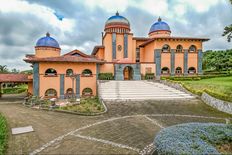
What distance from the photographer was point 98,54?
39.9m

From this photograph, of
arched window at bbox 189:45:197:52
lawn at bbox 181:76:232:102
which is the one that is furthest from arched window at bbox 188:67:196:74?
lawn at bbox 181:76:232:102

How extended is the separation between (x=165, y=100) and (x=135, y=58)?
802 inches

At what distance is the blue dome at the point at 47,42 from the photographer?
3403 centimetres

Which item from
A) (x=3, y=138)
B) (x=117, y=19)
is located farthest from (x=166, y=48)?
(x=3, y=138)

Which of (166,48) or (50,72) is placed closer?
(50,72)

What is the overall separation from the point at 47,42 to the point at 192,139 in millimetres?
32253

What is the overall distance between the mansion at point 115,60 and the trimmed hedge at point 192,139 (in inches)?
842

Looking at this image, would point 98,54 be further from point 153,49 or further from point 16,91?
point 16,91

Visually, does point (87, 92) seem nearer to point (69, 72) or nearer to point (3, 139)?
point (69, 72)

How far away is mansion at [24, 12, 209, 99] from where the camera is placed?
27.4 metres

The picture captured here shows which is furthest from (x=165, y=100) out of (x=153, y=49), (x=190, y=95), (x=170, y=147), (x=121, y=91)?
(x=153, y=49)

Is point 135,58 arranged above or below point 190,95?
above

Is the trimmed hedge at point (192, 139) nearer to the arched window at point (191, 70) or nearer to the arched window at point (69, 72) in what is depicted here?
the arched window at point (69, 72)

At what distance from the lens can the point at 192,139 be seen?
6.70 m
